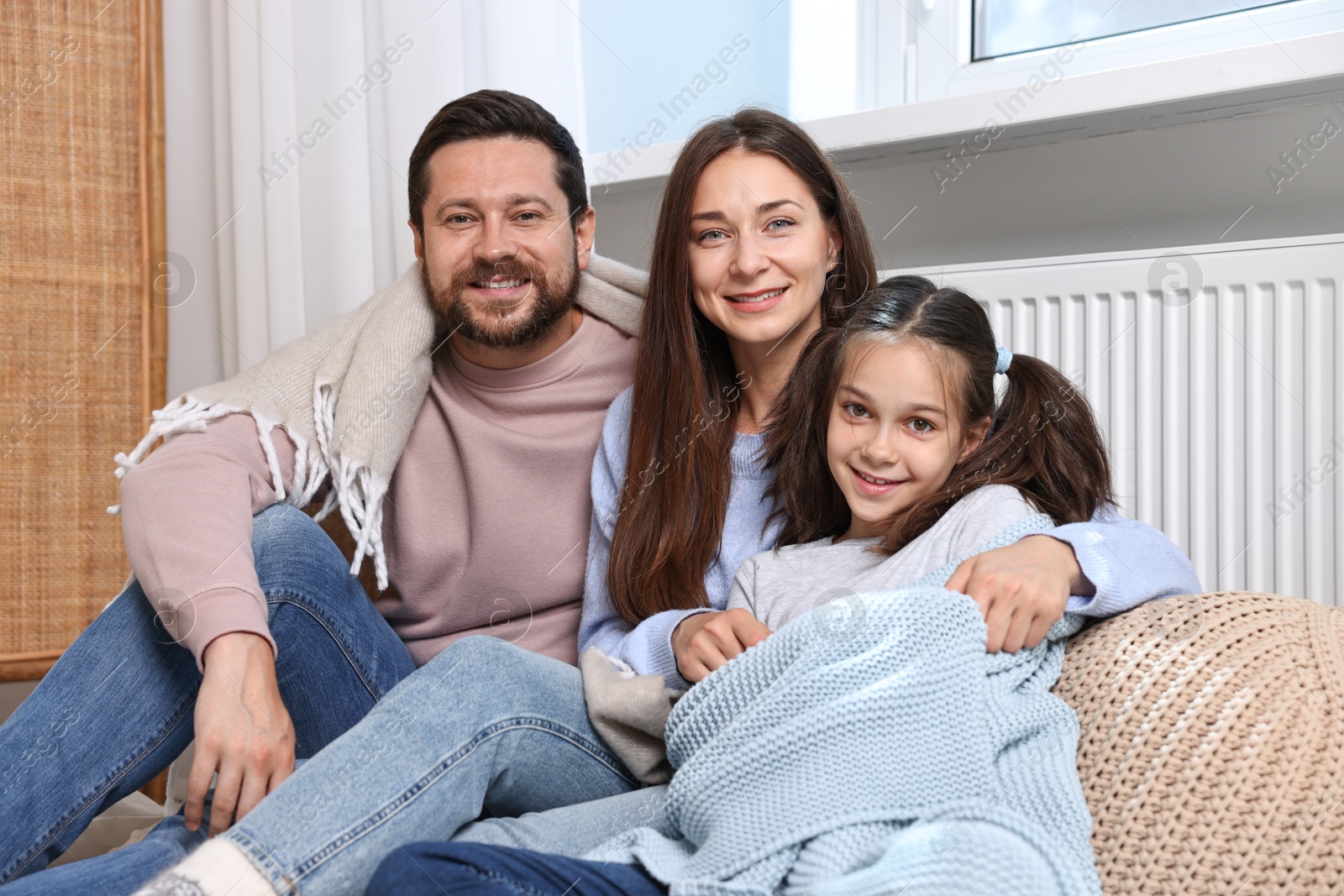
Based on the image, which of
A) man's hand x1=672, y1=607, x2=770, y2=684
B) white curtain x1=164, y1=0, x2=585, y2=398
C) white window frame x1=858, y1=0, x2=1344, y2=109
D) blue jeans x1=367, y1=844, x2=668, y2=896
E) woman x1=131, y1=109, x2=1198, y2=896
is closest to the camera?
blue jeans x1=367, y1=844, x2=668, y2=896

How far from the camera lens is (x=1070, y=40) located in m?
1.48

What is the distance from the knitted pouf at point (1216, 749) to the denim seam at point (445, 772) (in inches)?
15.7

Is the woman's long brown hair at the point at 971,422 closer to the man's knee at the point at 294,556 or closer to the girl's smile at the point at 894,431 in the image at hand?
the girl's smile at the point at 894,431

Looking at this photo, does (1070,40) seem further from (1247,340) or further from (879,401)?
(879,401)

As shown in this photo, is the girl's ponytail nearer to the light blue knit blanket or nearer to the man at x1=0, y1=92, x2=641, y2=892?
the light blue knit blanket

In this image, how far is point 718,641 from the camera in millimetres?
873

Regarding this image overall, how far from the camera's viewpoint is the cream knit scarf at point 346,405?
114 cm

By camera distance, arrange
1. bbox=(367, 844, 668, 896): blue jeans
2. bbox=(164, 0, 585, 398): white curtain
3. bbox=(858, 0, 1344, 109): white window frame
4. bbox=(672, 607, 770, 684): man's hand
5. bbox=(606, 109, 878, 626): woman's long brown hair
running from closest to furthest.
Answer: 1. bbox=(367, 844, 668, 896): blue jeans
2. bbox=(672, 607, 770, 684): man's hand
3. bbox=(606, 109, 878, 626): woman's long brown hair
4. bbox=(858, 0, 1344, 109): white window frame
5. bbox=(164, 0, 585, 398): white curtain

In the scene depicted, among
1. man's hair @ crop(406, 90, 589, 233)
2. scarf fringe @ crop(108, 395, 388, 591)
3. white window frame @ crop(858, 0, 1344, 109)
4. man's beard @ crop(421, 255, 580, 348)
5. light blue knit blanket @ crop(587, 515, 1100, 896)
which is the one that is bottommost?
light blue knit blanket @ crop(587, 515, 1100, 896)

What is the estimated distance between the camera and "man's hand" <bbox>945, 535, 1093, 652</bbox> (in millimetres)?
764

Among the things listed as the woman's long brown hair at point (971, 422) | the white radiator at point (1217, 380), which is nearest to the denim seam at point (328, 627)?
the woman's long brown hair at point (971, 422)

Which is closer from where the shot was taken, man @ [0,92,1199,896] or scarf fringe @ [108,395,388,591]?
man @ [0,92,1199,896]

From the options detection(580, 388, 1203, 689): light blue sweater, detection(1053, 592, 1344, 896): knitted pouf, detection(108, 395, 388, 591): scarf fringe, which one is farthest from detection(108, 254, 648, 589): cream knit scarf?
detection(1053, 592, 1344, 896): knitted pouf

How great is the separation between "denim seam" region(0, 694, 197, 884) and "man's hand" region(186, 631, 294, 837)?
0.09 m
